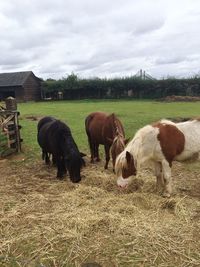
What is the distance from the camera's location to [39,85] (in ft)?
168

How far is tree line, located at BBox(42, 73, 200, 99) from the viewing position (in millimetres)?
44000

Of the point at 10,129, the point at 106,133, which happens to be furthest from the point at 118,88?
the point at 106,133

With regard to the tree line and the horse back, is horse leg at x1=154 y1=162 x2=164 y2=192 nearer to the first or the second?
the horse back

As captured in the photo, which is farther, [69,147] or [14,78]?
[14,78]

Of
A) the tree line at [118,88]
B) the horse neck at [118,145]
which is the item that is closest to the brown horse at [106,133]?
the horse neck at [118,145]

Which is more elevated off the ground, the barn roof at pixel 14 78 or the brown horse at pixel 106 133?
the barn roof at pixel 14 78

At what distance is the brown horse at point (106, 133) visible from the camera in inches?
299

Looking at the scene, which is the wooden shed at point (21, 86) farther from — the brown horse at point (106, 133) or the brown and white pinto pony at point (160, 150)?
the brown and white pinto pony at point (160, 150)

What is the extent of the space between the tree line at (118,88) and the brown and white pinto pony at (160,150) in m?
38.4

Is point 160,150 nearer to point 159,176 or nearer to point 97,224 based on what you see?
point 159,176

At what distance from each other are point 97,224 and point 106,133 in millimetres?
3956

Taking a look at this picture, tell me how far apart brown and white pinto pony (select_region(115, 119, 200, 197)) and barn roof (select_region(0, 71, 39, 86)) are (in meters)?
43.8

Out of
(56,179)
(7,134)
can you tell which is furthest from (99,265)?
(7,134)

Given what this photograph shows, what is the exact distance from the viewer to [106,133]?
877cm
